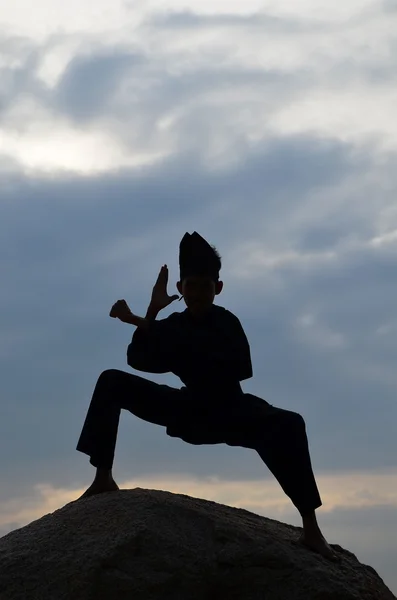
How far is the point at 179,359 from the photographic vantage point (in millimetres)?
6730

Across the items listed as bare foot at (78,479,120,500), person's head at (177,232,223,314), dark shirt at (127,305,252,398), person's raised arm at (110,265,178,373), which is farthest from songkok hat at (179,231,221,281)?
bare foot at (78,479,120,500)

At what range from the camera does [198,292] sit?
6.79 metres

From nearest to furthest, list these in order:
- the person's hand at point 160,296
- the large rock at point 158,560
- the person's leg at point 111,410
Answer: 1. the large rock at point 158,560
2. the person's leg at point 111,410
3. the person's hand at point 160,296

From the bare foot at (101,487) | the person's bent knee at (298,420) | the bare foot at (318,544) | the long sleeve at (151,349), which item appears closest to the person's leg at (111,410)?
the bare foot at (101,487)

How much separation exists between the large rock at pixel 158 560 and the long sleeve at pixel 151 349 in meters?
0.94

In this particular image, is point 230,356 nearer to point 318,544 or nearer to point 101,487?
point 101,487

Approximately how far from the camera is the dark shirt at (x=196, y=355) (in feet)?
21.8

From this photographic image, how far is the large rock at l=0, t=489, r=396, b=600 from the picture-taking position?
564 centimetres

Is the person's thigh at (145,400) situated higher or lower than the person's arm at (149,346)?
lower

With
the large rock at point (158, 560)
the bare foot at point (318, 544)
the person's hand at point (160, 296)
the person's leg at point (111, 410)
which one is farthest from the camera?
the person's hand at point (160, 296)

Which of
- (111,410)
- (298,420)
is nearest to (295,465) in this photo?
(298,420)

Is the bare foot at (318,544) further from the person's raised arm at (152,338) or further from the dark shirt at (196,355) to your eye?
the person's raised arm at (152,338)

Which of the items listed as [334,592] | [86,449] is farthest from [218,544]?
[86,449]

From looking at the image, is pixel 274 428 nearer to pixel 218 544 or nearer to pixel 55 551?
pixel 218 544
